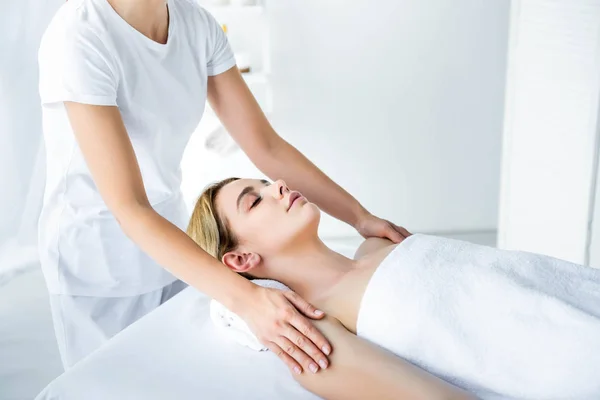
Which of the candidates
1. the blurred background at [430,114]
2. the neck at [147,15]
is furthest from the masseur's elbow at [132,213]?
the blurred background at [430,114]

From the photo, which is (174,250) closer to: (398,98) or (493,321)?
(493,321)

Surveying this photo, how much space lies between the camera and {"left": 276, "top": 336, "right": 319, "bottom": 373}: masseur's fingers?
4.39 ft

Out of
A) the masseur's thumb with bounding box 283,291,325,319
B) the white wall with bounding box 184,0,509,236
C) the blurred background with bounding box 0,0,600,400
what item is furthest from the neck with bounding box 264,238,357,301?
the white wall with bounding box 184,0,509,236

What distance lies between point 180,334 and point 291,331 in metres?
0.41

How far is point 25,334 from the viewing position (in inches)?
95.9

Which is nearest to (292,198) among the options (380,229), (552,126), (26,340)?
(380,229)

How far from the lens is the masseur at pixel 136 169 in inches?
55.5

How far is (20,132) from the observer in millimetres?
2006

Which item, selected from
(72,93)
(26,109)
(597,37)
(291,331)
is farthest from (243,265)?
(597,37)

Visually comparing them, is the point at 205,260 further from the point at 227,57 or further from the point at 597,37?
the point at 597,37

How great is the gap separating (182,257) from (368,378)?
436mm

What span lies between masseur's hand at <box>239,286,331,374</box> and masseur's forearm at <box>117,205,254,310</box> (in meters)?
0.04

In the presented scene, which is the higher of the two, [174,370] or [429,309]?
[429,309]

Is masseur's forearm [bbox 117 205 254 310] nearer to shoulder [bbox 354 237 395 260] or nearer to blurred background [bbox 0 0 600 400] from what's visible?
shoulder [bbox 354 237 395 260]
